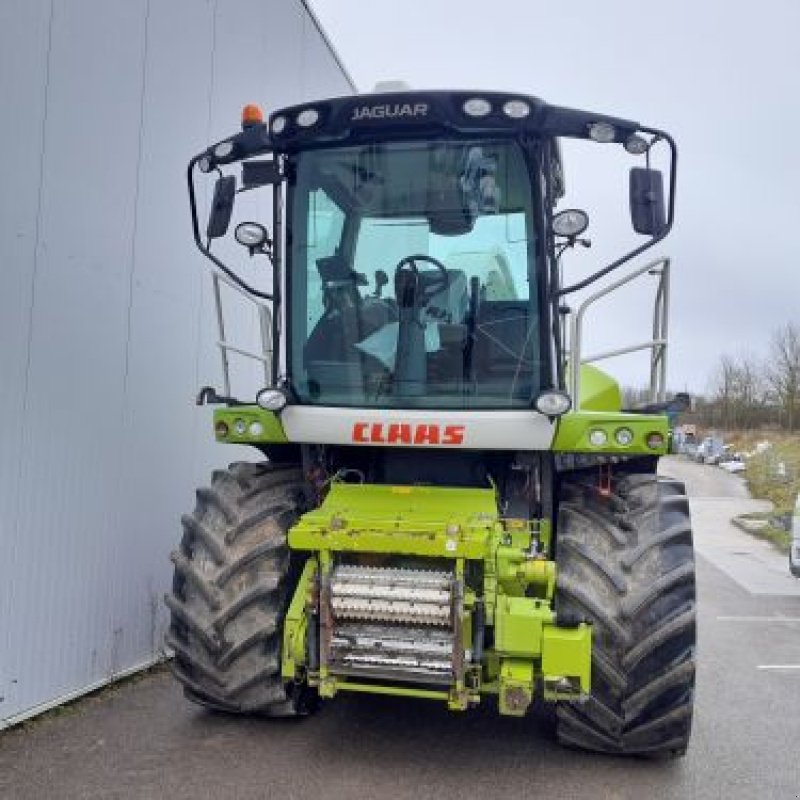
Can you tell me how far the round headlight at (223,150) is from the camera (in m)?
5.03

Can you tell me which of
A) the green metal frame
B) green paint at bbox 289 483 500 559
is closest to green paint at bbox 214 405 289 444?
green paint at bbox 289 483 500 559

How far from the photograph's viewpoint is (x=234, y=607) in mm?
4562

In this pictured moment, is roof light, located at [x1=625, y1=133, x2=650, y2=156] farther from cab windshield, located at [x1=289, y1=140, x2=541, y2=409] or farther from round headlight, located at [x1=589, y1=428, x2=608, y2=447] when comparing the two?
round headlight, located at [x1=589, y1=428, x2=608, y2=447]

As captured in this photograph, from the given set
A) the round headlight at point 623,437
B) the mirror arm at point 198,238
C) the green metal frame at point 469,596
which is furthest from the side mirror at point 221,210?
the round headlight at point 623,437

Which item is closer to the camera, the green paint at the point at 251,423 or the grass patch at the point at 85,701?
the grass patch at the point at 85,701

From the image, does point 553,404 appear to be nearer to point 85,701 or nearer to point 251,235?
point 251,235

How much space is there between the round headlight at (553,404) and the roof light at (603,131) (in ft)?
4.30

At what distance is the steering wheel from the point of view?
4.85m

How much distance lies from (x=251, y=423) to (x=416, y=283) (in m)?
1.20

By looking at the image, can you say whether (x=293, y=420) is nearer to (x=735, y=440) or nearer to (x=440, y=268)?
(x=440, y=268)

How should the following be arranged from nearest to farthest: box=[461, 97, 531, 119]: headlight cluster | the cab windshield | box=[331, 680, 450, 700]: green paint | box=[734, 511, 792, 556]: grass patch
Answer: box=[331, 680, 450, 700]: green paint
box=[461, 97, 531, 119]: headlight cluster
the cab windshield
box=[734, 511, 792, 556]: grass patch

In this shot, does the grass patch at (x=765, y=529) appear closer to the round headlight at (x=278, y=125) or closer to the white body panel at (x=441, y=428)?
the white body panel at (x=441, y=428)

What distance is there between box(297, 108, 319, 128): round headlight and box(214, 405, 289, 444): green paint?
1.54 m

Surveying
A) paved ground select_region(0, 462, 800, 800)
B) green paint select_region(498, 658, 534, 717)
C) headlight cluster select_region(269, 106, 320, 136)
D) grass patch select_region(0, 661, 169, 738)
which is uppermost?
headlight cluster select_region(269, 106, 320, 136)
